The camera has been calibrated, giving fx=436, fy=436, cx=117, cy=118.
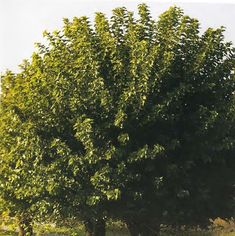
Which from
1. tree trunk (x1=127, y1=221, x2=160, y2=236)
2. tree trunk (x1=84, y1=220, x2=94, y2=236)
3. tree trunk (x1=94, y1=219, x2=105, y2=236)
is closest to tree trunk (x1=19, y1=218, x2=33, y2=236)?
tree trunk (x1=84, y1=220, x2=94, y2=236)

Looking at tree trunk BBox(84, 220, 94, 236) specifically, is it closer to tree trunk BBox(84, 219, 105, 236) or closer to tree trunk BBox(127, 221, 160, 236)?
tree trunk BBox(84, 219, 105, 236)

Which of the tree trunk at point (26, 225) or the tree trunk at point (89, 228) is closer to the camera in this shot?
the tree trunk at point (89, 228)

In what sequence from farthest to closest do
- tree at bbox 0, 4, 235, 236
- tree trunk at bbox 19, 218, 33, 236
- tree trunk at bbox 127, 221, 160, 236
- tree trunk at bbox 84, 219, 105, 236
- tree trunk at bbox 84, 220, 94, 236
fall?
1. tree trunk at bbox 19, 218, 33, 236
2. tree trunk at bbox 84, 220, 94, 236
3. tree trunk at bbox 84, 219, 105, 236
4. tree trunk at bbox 127, 221, 160, 236
5. tree at bbox 0, 4, 235, 236

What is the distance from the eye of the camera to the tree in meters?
16.2

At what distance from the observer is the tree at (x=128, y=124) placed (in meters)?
16.2

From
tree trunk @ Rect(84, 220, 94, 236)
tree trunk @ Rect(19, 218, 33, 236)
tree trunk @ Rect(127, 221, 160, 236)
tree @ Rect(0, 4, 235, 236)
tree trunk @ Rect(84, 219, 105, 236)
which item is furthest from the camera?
tree trunk @ Rect(19, 218, 33, 236)

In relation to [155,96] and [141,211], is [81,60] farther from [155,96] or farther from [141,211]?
[141,211]

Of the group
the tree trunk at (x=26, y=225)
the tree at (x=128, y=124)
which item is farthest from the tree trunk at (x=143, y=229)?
the tree trunk at (x=26, y=225)

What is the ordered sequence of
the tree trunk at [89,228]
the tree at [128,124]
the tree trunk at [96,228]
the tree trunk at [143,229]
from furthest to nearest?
the tree trunk at [89,228] < the tree trunk at [96,228] < the tree trunk at [143,229] < the tree at [128,124]

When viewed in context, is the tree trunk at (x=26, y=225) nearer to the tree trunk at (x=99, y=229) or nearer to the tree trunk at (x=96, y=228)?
the tree trunk at (x=96, y=228)

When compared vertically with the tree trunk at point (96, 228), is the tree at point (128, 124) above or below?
above

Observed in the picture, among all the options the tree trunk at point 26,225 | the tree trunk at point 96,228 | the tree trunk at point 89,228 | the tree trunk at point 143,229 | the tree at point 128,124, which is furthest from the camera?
the tree trunk at point 26,225

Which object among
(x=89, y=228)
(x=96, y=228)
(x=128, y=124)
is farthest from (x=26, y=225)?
(x=128, y=124)

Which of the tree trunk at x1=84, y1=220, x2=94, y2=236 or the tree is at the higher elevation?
the tree
